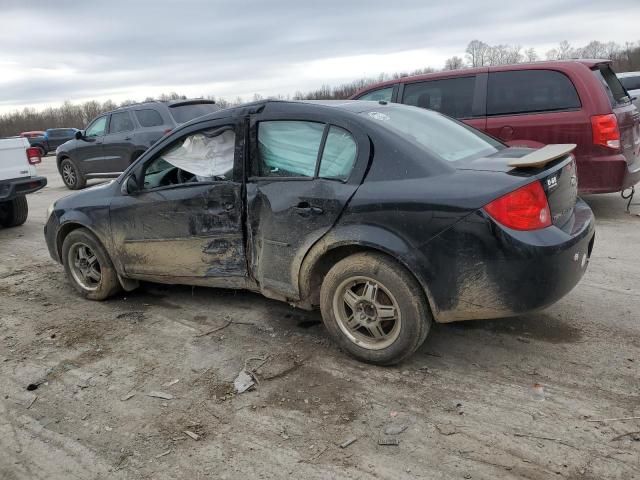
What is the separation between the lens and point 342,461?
8.19ft

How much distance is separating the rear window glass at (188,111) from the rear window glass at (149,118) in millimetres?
336

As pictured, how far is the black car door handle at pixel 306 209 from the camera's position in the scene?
332 centimetres

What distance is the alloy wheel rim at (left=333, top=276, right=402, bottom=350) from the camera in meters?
3.19

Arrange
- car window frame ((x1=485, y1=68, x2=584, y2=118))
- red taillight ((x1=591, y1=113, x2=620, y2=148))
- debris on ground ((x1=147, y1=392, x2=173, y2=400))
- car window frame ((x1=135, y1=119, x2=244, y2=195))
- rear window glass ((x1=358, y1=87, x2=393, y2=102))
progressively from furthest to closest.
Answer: rear window glass ((x1=358, y1=87, x2=393, y2=102))
car window frame ((x1=485, y1=68, x2=584, y2=118))
red taillight ((x1=591, y1=113, x2=620, y2=148))
car window frame ((x1=135, y1=119, x2=244, y2=195))
debris on ground ((x1=147, y1=392, x2=173, y2=400))

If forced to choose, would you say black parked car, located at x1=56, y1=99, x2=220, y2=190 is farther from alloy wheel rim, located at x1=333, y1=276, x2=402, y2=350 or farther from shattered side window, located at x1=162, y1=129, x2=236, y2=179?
alloy wheel rim, located at x1=333, y1=276, x2=402, y2=350

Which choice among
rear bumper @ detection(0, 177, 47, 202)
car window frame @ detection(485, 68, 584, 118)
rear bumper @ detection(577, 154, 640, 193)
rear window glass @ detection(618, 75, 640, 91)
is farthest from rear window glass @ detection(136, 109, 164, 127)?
rear window glass @ detection(618, 75, 640, 91)

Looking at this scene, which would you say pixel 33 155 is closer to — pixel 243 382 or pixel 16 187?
pixel 16 187

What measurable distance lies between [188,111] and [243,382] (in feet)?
29.9

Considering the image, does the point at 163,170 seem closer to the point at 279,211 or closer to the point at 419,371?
the point at 279,211

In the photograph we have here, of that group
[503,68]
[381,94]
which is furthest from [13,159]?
[503,68]

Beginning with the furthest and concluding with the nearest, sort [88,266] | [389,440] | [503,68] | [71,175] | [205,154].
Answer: [71,175]
[503,68]
[88,266]
[205,154]
[389,440]

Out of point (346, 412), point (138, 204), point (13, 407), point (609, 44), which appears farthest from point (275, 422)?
point (609, 44)

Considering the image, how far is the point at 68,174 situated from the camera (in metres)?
13.3

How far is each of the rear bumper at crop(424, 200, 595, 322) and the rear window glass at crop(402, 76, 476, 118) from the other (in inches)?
171
